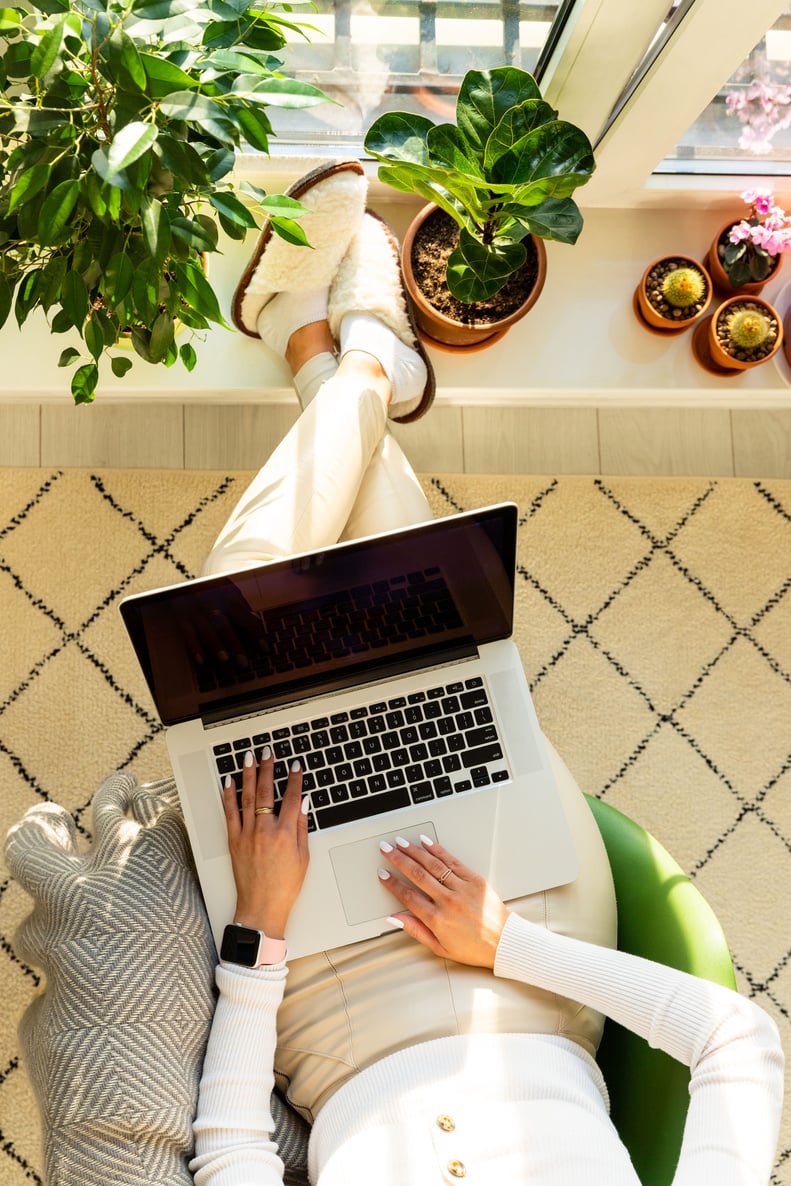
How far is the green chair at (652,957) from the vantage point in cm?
103

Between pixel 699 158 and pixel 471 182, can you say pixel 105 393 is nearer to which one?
pixel 471 182

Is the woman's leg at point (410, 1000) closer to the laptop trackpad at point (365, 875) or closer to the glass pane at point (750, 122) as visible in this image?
the laptop trackpad at point (365, 875)

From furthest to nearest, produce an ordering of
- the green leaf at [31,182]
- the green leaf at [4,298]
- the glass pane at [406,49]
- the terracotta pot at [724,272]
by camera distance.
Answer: the terracotta pot at [724,272] < the glass pane at [406,49] < the green leaf at [4,298] < the green leaf at [31,182]

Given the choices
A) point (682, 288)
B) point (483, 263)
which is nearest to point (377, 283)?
point (483, 263)

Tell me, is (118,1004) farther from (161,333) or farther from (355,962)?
(161,333)

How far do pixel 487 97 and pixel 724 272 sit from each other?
515 mm

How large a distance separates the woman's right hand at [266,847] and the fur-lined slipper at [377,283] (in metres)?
0.67

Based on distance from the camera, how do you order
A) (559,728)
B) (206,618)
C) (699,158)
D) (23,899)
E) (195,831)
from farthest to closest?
(559,728)
(23,899)
(699,158)
(195,831)
(206,618)

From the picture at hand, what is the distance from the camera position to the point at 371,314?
1402mm

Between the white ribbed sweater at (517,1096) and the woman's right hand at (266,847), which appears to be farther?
the woman's right hand at (266,847)

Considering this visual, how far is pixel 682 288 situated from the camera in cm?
136

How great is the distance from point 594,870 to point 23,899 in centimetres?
98

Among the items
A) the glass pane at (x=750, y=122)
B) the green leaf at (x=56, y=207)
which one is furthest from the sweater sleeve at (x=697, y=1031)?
the glass pane at (x=750, y=122)

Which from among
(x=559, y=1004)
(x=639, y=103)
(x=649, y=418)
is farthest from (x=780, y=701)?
(x=639, y=103)
